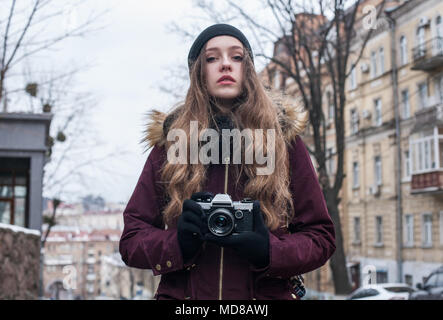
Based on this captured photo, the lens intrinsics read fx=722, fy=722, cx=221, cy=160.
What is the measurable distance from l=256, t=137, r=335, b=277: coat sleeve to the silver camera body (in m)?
0.10

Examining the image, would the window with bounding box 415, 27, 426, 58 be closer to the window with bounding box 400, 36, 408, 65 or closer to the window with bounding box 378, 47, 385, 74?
the window with bounding box 400, 36, 408, 65

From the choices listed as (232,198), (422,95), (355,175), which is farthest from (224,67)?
(355,175)

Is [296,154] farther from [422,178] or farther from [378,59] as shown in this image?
[378,59]

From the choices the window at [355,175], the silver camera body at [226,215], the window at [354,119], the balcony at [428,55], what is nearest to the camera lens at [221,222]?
the silver camera body at [226,215]

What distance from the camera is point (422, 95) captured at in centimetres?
2953

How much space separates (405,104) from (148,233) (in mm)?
30225

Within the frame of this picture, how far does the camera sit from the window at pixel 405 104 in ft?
101

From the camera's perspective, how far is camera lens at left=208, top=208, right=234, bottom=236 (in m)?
1.99

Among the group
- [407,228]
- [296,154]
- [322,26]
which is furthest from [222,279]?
[407,228]

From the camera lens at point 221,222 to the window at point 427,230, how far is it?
27.2m

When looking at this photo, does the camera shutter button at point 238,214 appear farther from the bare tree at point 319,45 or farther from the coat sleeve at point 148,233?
the bare tree at point 319,45

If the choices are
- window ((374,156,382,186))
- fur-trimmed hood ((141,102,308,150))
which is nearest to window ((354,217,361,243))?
window ((374,156,382,186))

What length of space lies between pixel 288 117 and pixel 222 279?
1.94 feet

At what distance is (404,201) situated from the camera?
1211 inches
